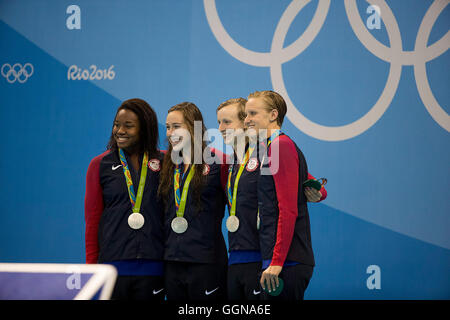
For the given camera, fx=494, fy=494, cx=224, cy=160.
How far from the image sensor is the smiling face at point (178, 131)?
9.57ft

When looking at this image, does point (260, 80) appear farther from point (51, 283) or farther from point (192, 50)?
point (51, 283)

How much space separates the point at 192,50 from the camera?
5020 mm

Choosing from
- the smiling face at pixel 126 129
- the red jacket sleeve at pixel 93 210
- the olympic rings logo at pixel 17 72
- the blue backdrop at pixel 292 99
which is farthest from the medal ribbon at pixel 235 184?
the olympic rings logo at pixel 17 72

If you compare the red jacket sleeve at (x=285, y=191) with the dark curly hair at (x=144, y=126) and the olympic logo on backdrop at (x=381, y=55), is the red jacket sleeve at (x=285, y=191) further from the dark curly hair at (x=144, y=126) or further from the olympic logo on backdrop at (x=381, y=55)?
the olympic logo on backdrop at (x=381, y=55)

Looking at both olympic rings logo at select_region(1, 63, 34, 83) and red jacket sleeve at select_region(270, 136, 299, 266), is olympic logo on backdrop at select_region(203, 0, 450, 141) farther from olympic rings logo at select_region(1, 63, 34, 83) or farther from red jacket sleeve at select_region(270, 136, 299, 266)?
olympic rings logo at select_region(1, 63, 34, 83)

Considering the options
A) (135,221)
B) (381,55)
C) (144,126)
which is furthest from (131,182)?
(381,55)

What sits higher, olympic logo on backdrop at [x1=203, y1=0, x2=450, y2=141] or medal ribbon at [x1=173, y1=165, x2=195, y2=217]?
olympic logo on backdrop at [x1=203, y1=0, x2=450, y2=141]

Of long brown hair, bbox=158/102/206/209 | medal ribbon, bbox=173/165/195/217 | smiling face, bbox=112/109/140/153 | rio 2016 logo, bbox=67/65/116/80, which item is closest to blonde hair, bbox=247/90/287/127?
long brown hair, bbox=158/102/206/209

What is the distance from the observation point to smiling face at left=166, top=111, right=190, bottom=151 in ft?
9.57

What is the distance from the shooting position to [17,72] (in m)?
5.26

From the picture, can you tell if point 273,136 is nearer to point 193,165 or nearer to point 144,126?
point 193,165

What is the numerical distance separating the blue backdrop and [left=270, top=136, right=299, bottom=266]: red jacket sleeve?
230cm
